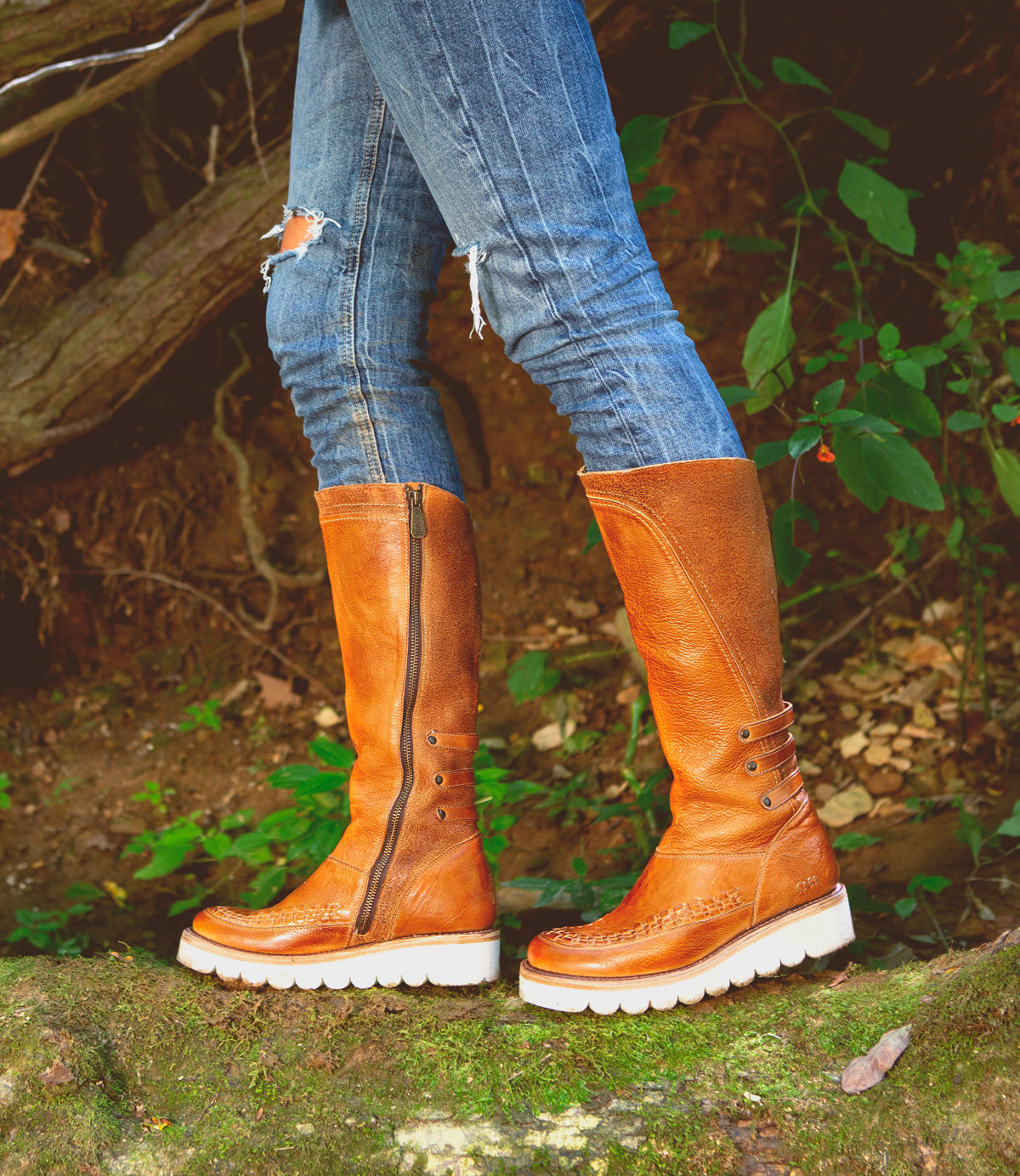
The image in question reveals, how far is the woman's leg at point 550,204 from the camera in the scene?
1.00 meters

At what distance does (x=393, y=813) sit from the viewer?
1267 millimetres

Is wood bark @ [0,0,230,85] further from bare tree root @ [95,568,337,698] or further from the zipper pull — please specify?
the zipper pull

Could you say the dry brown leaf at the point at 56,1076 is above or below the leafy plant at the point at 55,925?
above

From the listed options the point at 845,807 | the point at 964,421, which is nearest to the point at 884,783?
the point at 845,807

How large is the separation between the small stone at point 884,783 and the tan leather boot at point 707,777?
0.94m

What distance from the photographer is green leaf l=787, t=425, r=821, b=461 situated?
138cm

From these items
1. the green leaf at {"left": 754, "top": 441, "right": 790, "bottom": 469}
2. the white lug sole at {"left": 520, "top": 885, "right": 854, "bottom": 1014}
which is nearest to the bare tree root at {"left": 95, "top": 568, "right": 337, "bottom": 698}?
the green leaf at {"left": 754, "top": 441, "right": 790, "bottom": 469}

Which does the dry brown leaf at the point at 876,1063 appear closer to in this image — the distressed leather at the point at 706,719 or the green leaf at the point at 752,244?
the distressed leather at the point at 706,719

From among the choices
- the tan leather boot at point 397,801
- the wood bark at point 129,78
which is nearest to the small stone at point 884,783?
the tan leather boot at point 397,801

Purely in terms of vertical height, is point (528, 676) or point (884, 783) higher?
point (528, 676)

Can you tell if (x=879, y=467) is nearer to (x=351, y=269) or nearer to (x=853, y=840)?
(x=853, y=840)

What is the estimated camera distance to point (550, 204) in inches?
40.4

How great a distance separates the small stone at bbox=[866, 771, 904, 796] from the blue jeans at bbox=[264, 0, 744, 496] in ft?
4.01

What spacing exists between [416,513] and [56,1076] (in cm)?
77
